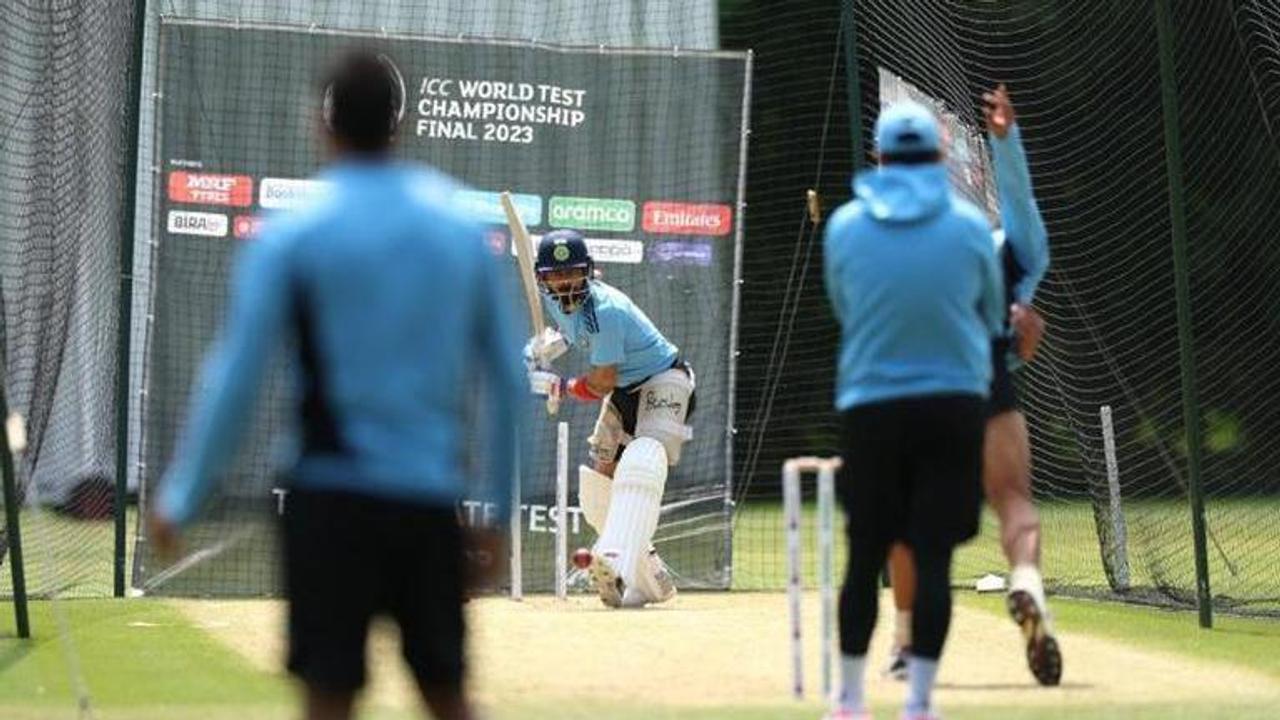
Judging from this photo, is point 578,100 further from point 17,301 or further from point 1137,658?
point 1137,658

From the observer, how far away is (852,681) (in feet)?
29.2

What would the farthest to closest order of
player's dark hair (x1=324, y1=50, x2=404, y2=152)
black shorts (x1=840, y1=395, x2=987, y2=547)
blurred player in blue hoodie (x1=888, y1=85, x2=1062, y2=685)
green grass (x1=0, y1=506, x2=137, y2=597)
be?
green grass (x1=0, y1=506, x2=137, y2=597) → blurred player in blue hoodie (x1=888, y1=85, x2=1062, y2=685) → black shorts (x1=840, y1=395, x2=987, y2=547) → player's dark hair (x1=324, y1=50, x2=404, y2=152)

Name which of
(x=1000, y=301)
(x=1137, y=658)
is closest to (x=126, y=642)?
(x=1137, y=658)

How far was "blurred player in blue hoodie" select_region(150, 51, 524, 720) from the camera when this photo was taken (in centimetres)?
600

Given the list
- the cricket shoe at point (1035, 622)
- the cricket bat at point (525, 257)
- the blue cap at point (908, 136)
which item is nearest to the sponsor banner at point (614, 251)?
the cricket bat at point (525, 257)

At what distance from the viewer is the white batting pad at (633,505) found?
14.5 metres

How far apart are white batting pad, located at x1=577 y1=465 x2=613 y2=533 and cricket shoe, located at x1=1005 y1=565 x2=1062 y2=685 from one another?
15.3 feet

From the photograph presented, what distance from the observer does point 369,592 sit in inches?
239

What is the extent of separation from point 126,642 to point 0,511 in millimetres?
4910

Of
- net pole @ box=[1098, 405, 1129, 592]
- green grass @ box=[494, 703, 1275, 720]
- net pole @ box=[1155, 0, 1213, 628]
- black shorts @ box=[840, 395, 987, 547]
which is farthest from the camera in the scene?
net pole @ box=[1098, 405, 1129, 592]

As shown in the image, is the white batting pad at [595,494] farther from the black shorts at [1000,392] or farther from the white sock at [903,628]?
the black shorts at [1000,392]

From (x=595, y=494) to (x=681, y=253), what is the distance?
2144 mm

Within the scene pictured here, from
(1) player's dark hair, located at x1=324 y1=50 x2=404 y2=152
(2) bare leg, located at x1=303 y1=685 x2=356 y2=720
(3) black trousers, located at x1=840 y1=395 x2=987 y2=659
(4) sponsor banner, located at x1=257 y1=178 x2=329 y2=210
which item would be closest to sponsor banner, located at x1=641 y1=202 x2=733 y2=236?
(4) sponsor banner, located at x1=257 y1=178 x2=329 y2=210

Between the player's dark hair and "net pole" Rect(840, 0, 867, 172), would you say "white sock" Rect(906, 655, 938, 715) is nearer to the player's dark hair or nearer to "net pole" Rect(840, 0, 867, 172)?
the player's dark hair
